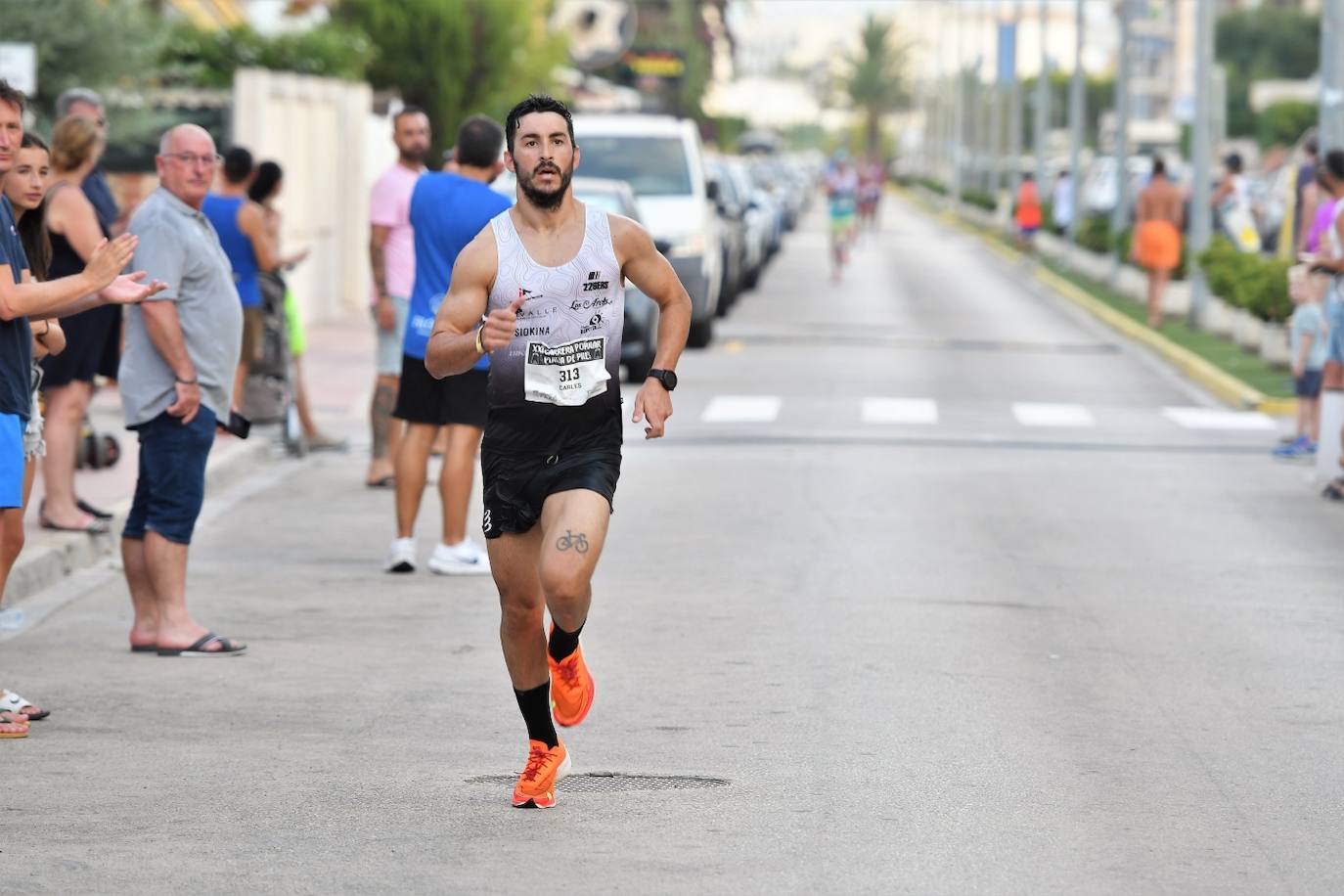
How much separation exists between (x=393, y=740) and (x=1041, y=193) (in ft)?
155

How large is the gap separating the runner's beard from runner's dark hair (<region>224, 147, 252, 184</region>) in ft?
26.0

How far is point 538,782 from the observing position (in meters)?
6.48

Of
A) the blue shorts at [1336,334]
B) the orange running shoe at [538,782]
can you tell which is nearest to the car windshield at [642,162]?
the blue shorts at [1336,334]

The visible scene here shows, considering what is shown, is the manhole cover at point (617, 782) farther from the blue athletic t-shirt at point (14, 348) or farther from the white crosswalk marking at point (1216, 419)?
the white crosswalk marking at point (1216, 419)

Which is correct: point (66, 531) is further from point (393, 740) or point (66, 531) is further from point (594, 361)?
point (594, 361)

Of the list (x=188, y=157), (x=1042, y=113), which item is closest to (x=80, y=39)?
(x=188, y=157)

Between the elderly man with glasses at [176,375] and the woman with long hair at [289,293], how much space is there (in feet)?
18.9

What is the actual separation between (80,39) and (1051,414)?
8700mm

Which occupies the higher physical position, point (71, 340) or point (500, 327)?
point (500, 327)

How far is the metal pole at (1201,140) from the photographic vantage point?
27.2m

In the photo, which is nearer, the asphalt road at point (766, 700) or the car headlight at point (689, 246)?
the asphalt road at point (766, 700)

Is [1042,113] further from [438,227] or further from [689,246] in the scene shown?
[438,227]

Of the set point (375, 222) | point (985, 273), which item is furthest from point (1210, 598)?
point (985, 273)

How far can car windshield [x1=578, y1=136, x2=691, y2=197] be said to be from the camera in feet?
80.5
